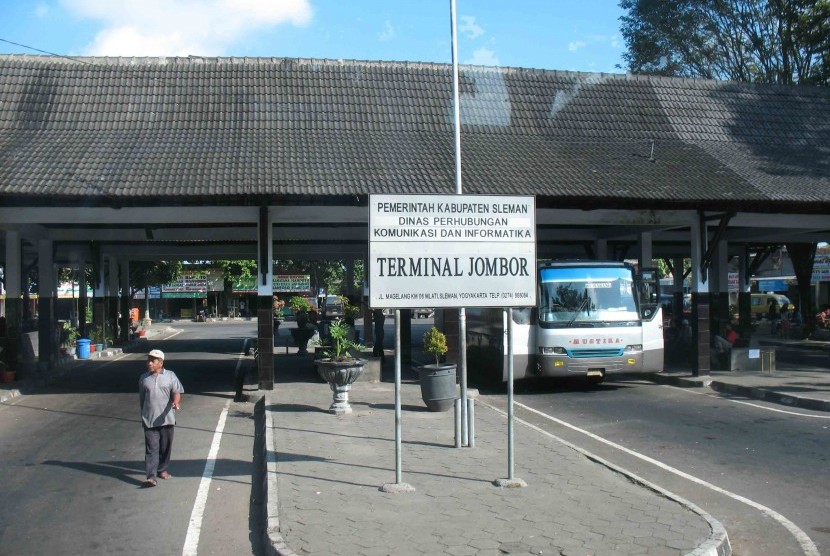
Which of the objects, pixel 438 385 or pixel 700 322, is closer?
pixel 438 385

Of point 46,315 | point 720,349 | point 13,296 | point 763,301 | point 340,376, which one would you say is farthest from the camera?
point 763,301

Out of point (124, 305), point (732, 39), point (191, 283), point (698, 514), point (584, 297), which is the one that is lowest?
point (698, 514)

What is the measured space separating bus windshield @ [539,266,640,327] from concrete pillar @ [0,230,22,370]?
12296 mm

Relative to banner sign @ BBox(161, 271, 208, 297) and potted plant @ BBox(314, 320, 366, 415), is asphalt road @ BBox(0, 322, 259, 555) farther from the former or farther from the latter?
banner sign @ BBox(161, 271, 208, 297)

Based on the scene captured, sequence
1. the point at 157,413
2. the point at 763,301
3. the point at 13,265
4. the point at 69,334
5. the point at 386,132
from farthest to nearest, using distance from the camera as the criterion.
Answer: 1. the point at 763,301
2. the point at 69,334
3. the point at 386,132
4. the point at 13,265
5. the point at 157,413

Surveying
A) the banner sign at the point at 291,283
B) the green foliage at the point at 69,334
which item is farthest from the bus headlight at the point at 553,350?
the banner sign at the point at 291,283

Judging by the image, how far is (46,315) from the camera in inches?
825

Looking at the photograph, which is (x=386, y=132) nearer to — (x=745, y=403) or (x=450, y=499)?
(x=745, y=403)

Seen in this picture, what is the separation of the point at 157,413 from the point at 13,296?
12.5m

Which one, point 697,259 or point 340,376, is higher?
point 697,259

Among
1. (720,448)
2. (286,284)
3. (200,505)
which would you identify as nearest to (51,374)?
(200,505)

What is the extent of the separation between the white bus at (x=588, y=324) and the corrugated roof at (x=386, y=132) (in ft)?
5.66

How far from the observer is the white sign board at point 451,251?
826 cm

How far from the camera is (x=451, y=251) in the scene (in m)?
8.45
